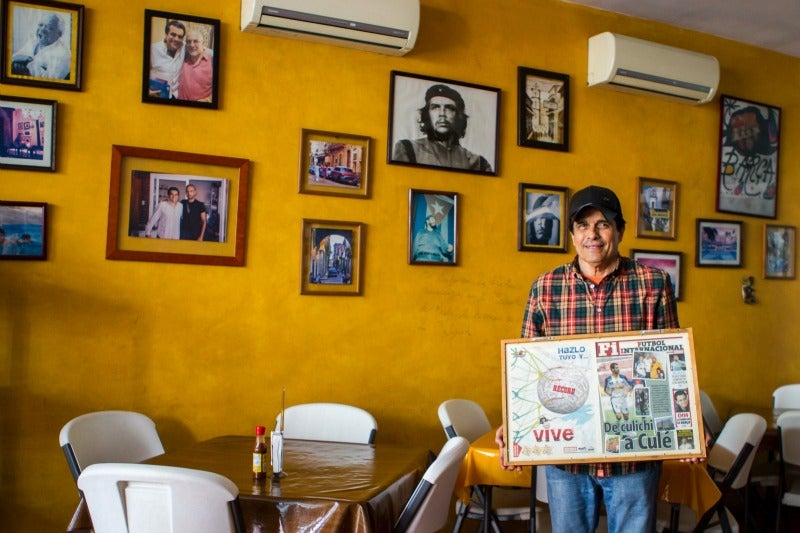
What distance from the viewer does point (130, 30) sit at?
375 centimetres

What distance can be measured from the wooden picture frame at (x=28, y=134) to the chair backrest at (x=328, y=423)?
5.36 ft

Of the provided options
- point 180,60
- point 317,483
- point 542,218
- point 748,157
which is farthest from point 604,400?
point 748,157

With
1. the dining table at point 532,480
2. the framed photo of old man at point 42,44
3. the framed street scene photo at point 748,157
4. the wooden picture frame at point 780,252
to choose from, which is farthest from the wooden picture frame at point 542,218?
the framed photo of old man at point 42,44

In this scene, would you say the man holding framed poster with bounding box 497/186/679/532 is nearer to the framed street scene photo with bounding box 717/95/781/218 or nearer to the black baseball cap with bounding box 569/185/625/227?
the black baseball cap with bounding box 569/185/625/227

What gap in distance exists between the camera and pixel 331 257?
4180 millimetres

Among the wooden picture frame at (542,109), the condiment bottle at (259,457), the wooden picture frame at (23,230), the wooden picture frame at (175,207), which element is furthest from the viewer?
the wooden picture frame at (542,109)

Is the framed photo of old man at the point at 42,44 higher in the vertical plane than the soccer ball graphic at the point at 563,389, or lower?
higher

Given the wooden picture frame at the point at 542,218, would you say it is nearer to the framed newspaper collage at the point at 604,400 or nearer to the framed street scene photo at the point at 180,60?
the framed street scene photo at the point at 180,60

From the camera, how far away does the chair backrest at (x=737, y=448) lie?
3.61m

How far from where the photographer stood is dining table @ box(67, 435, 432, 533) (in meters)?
2.50

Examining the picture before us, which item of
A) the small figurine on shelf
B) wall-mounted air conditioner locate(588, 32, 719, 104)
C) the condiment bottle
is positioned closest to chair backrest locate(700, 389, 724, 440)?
the small figurine on shelf

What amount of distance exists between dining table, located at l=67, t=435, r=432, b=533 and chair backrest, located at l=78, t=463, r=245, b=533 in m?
0.26

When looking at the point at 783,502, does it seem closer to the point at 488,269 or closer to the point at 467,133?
the point at 488,269

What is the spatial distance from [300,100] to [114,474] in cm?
245
